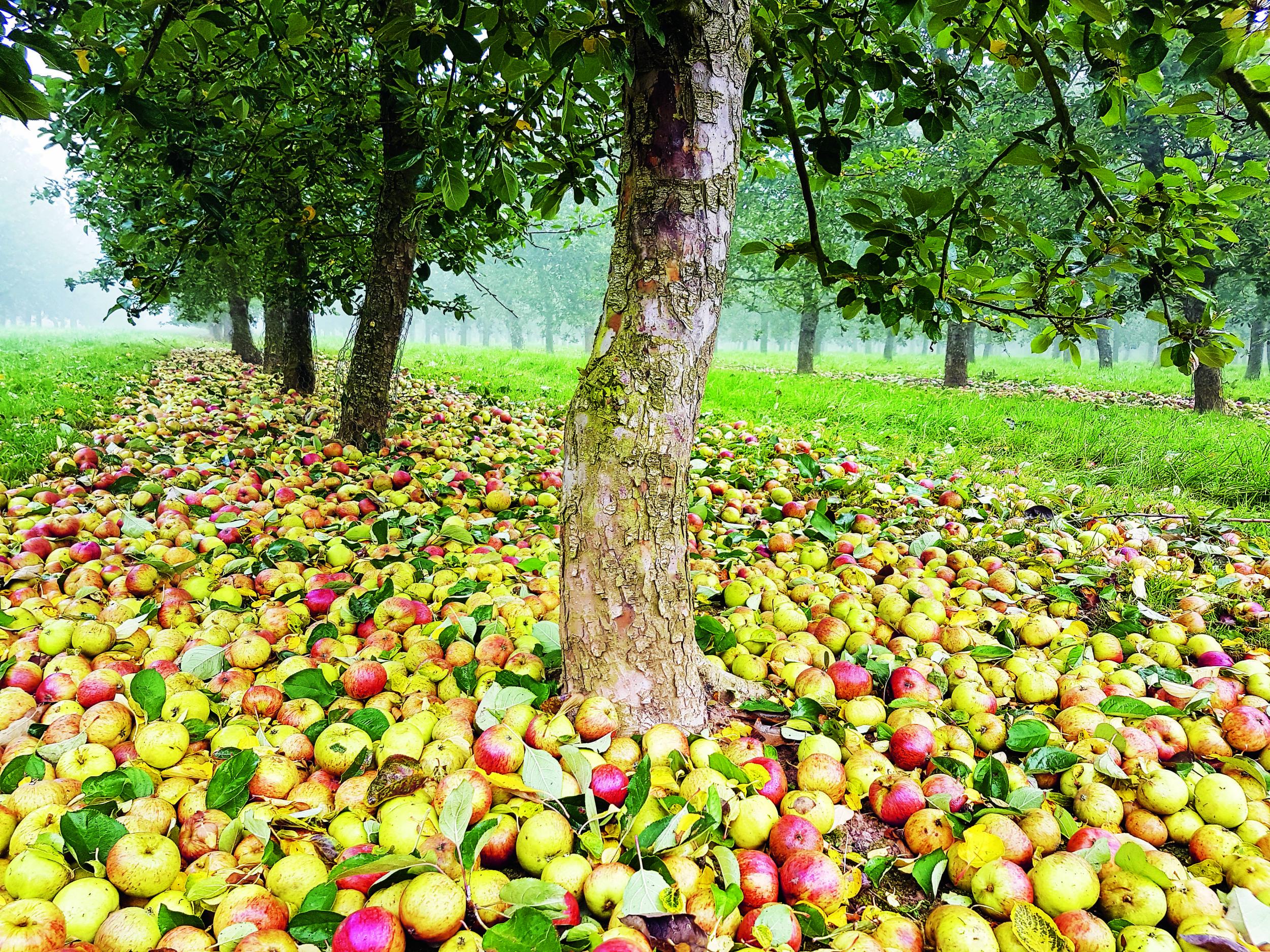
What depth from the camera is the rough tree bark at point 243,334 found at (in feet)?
44.9

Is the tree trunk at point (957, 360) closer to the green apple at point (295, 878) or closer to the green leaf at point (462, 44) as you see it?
the green leaf at point (462, 44)

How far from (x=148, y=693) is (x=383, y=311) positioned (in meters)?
3.62

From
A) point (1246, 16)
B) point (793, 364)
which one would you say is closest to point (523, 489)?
point (1246, 16)

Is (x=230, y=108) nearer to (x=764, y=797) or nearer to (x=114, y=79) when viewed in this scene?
(x=114, y=79)

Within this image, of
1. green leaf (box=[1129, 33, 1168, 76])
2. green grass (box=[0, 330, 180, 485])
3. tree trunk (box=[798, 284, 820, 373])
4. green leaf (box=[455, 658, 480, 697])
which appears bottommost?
green leaf (box=[455, 658, 480, 697])

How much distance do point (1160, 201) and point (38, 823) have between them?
12.3 ft

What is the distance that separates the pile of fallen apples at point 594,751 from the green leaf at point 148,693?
0.01m

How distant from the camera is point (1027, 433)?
7070 mm

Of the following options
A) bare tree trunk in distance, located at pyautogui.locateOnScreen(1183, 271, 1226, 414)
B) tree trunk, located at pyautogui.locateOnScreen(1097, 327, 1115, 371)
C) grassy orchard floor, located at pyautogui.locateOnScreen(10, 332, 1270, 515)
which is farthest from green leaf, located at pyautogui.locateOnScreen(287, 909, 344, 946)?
tree trunk, located at pyautogui.locateOnScreen(1097, 327, 1115, 371)

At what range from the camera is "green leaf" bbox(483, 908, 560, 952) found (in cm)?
120

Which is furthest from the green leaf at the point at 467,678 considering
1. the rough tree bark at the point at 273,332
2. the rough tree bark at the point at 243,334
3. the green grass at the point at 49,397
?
the rough tree bark at the point at 243,334

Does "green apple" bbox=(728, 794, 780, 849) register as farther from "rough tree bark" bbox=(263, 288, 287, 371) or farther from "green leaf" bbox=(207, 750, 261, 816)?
"rough tree bark" bbox=(263, 288, 287, 371)

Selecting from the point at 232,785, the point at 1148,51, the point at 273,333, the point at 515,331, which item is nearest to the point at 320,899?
the point at 232,785

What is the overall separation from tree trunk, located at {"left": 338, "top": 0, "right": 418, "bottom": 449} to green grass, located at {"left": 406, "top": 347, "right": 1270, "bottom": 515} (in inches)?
68.0
